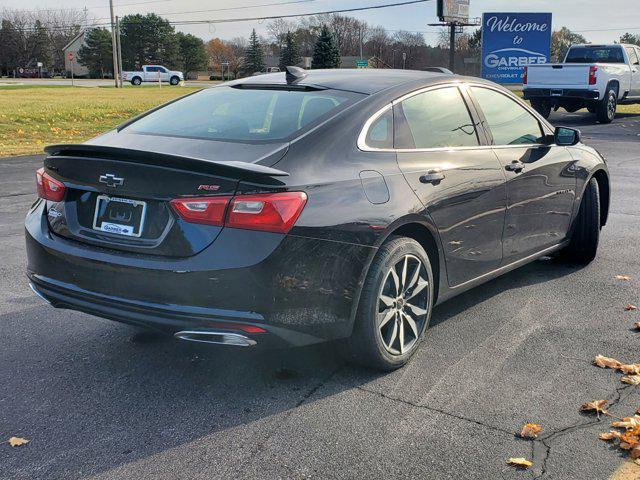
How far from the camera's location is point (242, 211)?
3.21m

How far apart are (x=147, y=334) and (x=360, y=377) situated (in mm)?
1430

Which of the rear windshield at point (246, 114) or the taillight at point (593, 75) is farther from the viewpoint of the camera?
the taillight at point (593, 75)

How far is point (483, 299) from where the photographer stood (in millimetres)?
5199

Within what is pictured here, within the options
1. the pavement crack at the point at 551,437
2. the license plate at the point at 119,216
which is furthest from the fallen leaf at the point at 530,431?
the license plate at the point at 119,216

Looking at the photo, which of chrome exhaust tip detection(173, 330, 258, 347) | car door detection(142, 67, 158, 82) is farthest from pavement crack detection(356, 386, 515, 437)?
car door detection(142, 67, 158, 82)

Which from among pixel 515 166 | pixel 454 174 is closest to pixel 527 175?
pixel 515 166

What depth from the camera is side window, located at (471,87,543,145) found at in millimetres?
4859

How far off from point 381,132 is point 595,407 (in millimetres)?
1775

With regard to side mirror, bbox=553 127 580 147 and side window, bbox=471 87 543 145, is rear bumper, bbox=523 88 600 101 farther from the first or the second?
side window, bbox=471 87 543 145

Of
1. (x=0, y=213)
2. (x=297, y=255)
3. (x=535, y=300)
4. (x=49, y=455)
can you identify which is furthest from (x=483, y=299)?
(x=0, y=213)

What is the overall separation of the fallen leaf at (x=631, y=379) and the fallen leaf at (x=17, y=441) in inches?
115

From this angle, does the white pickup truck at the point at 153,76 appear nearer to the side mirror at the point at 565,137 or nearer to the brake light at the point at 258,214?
the side mirror at the point at 565,137

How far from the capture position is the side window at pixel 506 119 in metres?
4.86

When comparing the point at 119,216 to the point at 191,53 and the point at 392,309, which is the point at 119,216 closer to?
the point at 392,309
